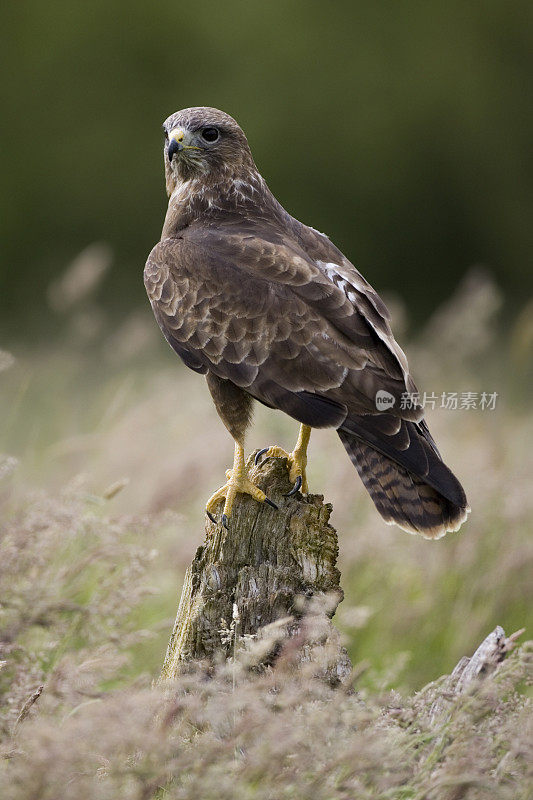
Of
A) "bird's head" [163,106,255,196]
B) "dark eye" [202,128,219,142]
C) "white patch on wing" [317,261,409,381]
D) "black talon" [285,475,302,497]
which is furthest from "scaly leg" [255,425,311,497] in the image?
"dark eye" [202,128,219,142]

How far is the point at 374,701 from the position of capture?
1948 millimetres

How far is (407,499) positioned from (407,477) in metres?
0.07

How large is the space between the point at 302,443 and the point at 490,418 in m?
2.53

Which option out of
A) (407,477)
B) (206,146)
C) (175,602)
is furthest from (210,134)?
(175,602)

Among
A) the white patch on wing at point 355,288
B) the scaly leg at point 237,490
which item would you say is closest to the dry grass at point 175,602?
the scaly leg at point 237,490

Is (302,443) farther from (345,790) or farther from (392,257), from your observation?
(392,257)

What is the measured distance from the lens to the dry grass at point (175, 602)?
168cm

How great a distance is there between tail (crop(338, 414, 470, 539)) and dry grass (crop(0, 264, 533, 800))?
1.68 feet

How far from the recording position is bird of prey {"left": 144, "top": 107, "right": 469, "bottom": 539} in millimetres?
2836

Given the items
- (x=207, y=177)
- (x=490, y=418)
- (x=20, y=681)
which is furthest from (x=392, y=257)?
(x=20, y=681)

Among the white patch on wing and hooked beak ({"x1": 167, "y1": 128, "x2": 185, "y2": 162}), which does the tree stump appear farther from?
hooked beak ({"x1": 167, "y1": 128, "x2": 185, "y2": 162})

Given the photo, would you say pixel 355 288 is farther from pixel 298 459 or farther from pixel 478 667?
pixel 478 667

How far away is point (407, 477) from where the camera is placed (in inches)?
112

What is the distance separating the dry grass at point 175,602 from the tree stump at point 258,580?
19 cm
